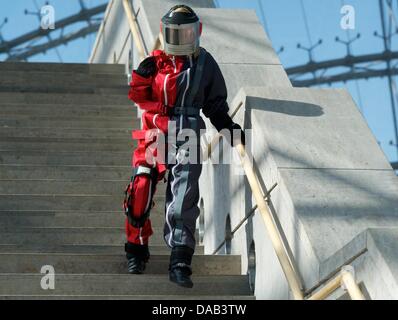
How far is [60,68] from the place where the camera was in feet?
34.2

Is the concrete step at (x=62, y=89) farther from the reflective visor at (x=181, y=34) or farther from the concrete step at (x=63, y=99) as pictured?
the reflective visor at (x=181, y=34)

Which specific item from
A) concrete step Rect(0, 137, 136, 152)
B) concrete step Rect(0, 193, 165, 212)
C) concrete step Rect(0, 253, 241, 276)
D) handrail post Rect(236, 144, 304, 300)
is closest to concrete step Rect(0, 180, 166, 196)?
concrete step Rect(0, 193, 165, 212)

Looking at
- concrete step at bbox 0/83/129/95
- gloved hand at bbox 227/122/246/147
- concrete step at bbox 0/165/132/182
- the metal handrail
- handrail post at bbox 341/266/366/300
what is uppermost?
concrete step at bbox 0/83/129/95

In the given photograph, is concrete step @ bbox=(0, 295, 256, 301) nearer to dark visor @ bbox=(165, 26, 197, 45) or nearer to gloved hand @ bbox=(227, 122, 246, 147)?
gloved hand @ bbox=(227, 122, 246, 147)

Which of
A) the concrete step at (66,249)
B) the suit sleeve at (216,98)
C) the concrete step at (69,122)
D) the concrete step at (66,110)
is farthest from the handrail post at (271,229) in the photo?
the concrete step at (66,110)

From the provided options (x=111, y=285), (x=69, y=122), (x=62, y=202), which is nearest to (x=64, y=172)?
(x=62, y=202)

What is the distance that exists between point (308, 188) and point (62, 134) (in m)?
3.56

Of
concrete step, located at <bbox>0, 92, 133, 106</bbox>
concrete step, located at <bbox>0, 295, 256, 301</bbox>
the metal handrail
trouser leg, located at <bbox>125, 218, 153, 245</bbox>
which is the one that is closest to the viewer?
the metal handrail

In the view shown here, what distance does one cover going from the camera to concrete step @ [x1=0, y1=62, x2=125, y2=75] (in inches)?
408

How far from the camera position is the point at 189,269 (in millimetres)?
5547

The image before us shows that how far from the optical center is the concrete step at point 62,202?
7.07m

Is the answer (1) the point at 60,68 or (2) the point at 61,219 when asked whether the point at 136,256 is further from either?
(1) the point at 60,68

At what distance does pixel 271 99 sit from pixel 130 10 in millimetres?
4101
